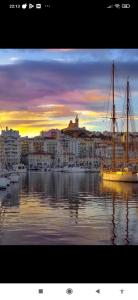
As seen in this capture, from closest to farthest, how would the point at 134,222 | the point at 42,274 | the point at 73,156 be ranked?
the point at 42,274
the point at 134,222
the point at 73,156

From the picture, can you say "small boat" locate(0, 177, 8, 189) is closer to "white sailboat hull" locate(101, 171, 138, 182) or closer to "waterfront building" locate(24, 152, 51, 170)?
"white sailboat hull" locate(101, 171, 138, 182)

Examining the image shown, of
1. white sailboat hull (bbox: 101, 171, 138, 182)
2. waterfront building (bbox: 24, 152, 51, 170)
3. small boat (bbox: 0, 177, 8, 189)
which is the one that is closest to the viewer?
small boat (bbox: 0, 177, 8, 189)

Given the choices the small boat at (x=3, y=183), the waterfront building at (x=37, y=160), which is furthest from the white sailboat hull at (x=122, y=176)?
the waterfront building at (x=37, y=160)

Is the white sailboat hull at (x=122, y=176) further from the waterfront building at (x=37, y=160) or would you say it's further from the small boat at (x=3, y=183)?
the waterfront building at (x=37, y=160)

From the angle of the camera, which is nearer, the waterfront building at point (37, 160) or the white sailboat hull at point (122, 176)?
the white sailboat hull at point (122, 176)

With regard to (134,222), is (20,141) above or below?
above

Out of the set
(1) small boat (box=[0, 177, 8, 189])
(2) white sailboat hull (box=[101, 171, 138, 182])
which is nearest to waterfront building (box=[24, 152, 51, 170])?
(2) white sailboat hull (box=[101, 171, 138, 182])

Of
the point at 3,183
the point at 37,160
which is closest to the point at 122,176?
the point at 3,183

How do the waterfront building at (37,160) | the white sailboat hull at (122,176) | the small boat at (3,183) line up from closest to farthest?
the small boat at (3,183) → the white sailboat hull at (122,176) → the waterfront building at (37,160)
